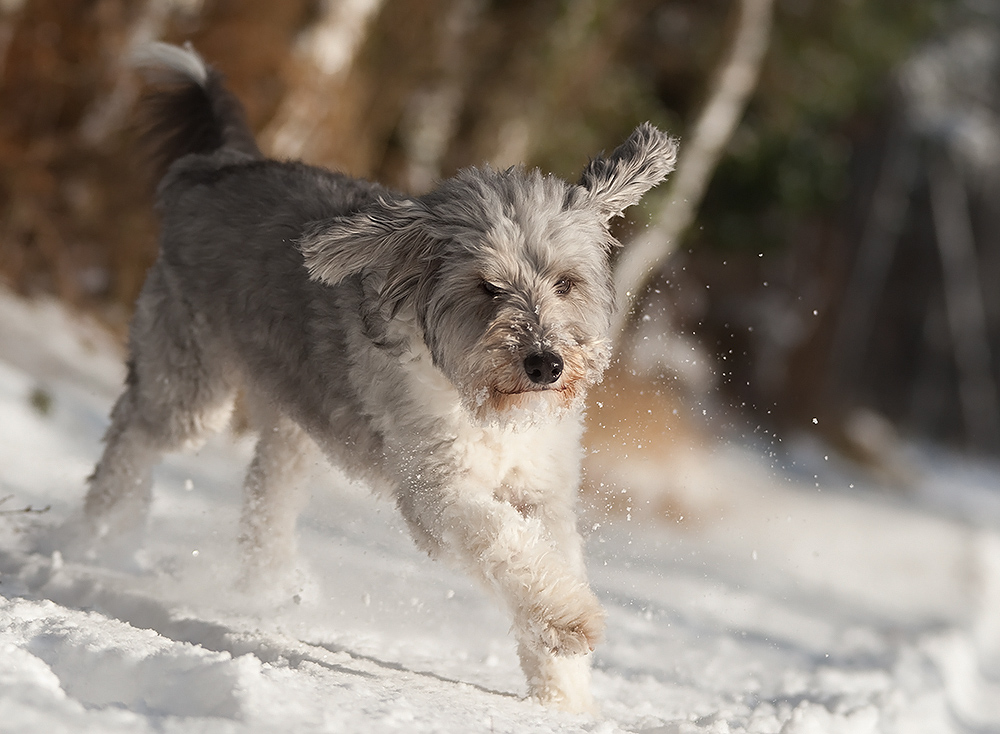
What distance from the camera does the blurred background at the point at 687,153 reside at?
846 cm

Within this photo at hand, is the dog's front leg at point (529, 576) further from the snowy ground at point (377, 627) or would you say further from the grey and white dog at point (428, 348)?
the snowy ground at point (377, 627)

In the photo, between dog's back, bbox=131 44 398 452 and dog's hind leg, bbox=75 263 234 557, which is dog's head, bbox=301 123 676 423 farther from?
dog's hind leg, bbox=75 263 234 557

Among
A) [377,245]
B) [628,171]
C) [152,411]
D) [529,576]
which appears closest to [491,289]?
[377,245]

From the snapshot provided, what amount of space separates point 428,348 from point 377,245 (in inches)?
15.7

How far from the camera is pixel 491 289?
3.58 meters

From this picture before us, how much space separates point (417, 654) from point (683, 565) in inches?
138

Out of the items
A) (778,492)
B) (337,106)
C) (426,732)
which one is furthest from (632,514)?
(426,732)

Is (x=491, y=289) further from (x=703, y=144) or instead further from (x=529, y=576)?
(x=703, y=144)

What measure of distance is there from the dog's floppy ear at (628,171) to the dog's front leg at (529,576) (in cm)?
122

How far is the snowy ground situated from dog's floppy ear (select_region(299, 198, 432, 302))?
43.7 inches

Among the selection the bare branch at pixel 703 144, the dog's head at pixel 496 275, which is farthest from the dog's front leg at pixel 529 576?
the bare branch at pixel 703 144

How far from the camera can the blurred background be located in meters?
8.46

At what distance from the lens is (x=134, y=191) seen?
29.2ft

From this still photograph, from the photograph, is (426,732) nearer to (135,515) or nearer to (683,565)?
(135,515)
